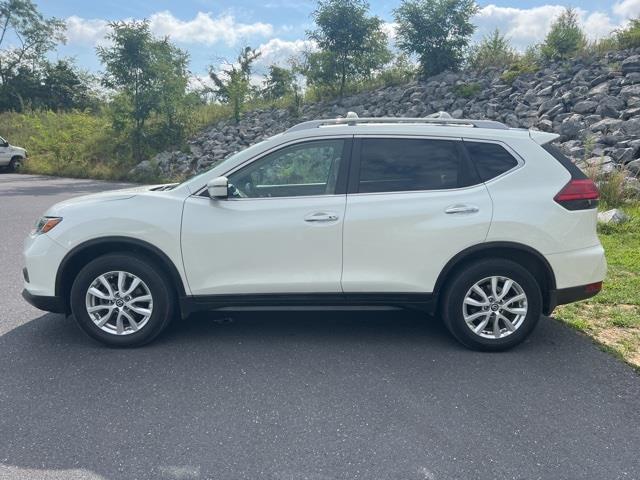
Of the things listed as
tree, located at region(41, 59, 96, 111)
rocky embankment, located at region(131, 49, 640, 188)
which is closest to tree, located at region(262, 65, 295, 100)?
rocky embankment, located at region(131, 49, 640, 188)

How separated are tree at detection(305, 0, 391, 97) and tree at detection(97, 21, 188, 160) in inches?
221

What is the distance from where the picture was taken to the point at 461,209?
4277 mm

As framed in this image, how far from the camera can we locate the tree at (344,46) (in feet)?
69.9

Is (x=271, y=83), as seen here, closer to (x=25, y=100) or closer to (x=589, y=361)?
(x=25, y=100)

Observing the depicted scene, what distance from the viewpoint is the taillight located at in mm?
4285

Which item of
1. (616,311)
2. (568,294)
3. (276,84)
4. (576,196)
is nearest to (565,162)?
(576,196)

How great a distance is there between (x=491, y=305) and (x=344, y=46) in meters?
19.5

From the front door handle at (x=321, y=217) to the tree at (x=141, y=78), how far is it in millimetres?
18336

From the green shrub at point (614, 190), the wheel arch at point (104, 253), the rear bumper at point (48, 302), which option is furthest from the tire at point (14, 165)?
the green shrub at point (614, 190)

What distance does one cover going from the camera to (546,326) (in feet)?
16.4

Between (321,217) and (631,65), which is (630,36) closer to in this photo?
(631,65)

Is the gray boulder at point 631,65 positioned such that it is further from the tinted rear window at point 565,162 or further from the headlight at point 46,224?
the headlight at point 46,224

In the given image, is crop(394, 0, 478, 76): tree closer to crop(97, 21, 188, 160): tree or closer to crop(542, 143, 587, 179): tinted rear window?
crop(97, 21, 188, 160): tree

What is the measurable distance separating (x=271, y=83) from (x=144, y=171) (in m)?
10.8
